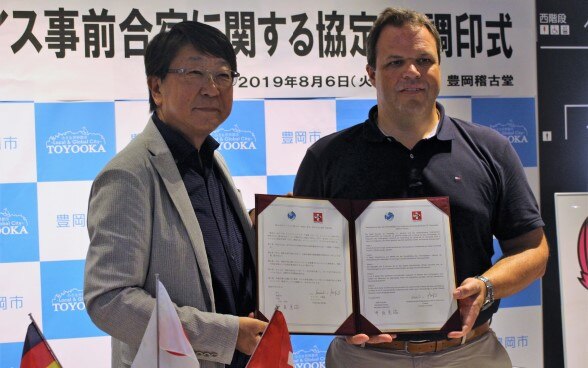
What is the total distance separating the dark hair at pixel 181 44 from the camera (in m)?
1.88

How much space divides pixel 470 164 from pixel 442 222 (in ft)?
1.03

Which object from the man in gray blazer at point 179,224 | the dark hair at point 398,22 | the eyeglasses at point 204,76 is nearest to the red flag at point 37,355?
the man in gray blazer at point 179,224

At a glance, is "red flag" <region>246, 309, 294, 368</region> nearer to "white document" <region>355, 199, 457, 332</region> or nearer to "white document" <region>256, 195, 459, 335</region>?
"white document" <region>256, 195, 459, 335</region>

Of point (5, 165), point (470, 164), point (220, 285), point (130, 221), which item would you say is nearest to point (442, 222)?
point (470, 164)

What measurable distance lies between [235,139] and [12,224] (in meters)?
1.22

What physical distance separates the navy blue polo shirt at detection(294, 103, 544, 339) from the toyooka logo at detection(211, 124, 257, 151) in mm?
1163

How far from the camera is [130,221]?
5.57 feet

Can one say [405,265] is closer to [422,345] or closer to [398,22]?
[422,345]

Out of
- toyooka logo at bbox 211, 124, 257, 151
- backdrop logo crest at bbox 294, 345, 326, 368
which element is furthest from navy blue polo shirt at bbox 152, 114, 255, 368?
backdrop logo crest at bbox 294, 345, 326, 368

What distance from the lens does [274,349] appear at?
1.55 m

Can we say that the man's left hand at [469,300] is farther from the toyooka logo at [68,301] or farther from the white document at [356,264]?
the toyooka logo at [68,301]

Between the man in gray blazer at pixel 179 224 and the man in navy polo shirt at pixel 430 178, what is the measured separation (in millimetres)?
462

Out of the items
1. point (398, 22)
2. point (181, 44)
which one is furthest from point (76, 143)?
point (398, 22)

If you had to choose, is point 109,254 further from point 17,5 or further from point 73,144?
point 17,5
